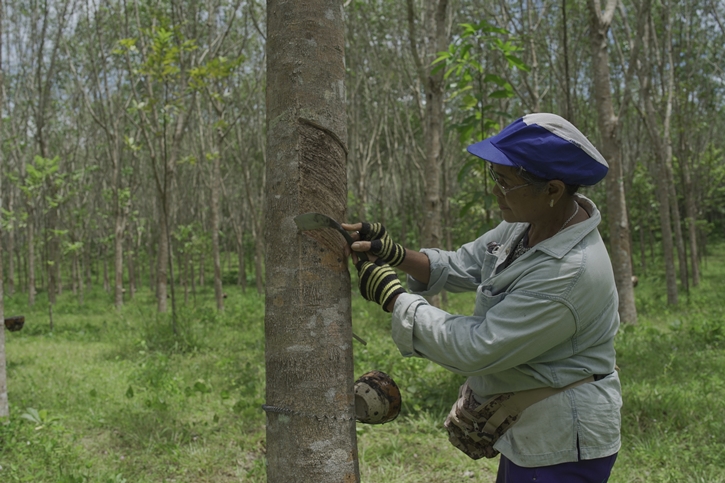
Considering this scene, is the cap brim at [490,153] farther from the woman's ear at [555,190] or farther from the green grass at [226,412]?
the green grass at [226,412]

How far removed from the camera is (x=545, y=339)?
132 centimetres

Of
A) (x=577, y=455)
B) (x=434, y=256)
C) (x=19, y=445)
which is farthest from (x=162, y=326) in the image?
(x=577, y=455)

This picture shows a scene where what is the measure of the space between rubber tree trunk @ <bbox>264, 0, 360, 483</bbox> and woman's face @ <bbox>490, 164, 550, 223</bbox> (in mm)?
431

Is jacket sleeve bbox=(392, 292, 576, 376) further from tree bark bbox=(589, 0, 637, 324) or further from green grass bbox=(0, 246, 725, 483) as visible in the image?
tree bark bbox=(589, 0, 637, 324)

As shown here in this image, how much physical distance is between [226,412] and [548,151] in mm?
3304

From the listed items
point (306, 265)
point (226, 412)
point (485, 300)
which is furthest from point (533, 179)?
point (226, 412)

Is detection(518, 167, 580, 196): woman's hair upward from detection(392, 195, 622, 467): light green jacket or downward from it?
upward

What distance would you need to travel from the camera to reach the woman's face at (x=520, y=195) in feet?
4.73

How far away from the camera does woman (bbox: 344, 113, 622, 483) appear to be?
132 cm

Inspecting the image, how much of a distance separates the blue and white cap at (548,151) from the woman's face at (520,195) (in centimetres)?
6

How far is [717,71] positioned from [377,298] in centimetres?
1262

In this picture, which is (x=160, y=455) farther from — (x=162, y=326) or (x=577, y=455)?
(x=162, y=326)

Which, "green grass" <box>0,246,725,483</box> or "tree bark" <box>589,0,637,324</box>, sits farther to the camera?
"tree bark" <box>589,0,637,324</box>

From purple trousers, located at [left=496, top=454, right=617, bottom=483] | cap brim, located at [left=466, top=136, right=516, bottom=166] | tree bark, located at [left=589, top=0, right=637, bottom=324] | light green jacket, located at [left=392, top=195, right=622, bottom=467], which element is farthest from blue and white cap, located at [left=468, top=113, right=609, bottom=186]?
tree bark, located at [left=589, top=0, right=637, bottom=324]
